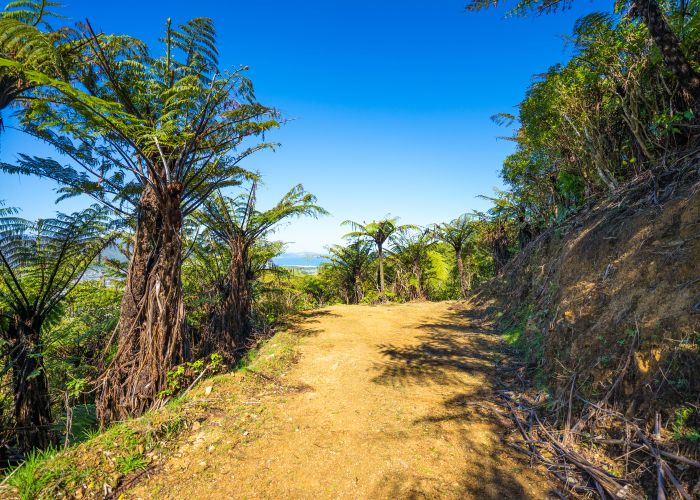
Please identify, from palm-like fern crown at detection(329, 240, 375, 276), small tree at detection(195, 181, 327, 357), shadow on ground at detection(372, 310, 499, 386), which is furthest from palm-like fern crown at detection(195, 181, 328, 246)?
palm-like fern crown at detection(329, 240, 375, 276)

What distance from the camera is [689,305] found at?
2072 mm

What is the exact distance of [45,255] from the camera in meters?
5.02

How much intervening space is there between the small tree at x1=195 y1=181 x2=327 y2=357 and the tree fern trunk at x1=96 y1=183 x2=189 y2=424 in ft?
6.48

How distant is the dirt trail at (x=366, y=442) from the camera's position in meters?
2.11

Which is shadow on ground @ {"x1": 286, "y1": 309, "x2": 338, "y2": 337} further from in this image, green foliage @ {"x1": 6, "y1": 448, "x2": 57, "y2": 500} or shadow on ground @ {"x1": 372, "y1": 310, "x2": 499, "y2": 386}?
green foliage @ {"x1": 6, "y1": 448, "x2": 57, "y2": 500}

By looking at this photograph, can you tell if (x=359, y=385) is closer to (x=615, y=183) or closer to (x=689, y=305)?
(x=689, y=305)

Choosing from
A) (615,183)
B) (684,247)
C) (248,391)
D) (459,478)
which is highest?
(615,183)

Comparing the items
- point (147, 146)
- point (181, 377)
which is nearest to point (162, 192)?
point (147, 146)

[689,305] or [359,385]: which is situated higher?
[689,305]

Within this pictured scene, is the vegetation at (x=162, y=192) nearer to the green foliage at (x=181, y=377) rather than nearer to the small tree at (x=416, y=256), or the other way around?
the green foliage at (x=181, y=377)

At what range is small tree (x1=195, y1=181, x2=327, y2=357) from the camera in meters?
5.66

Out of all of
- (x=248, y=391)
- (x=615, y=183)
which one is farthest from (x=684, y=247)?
(x=248, y=391)

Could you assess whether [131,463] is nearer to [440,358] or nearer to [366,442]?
[366,442]

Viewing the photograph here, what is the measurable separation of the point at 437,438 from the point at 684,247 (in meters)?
2.55
